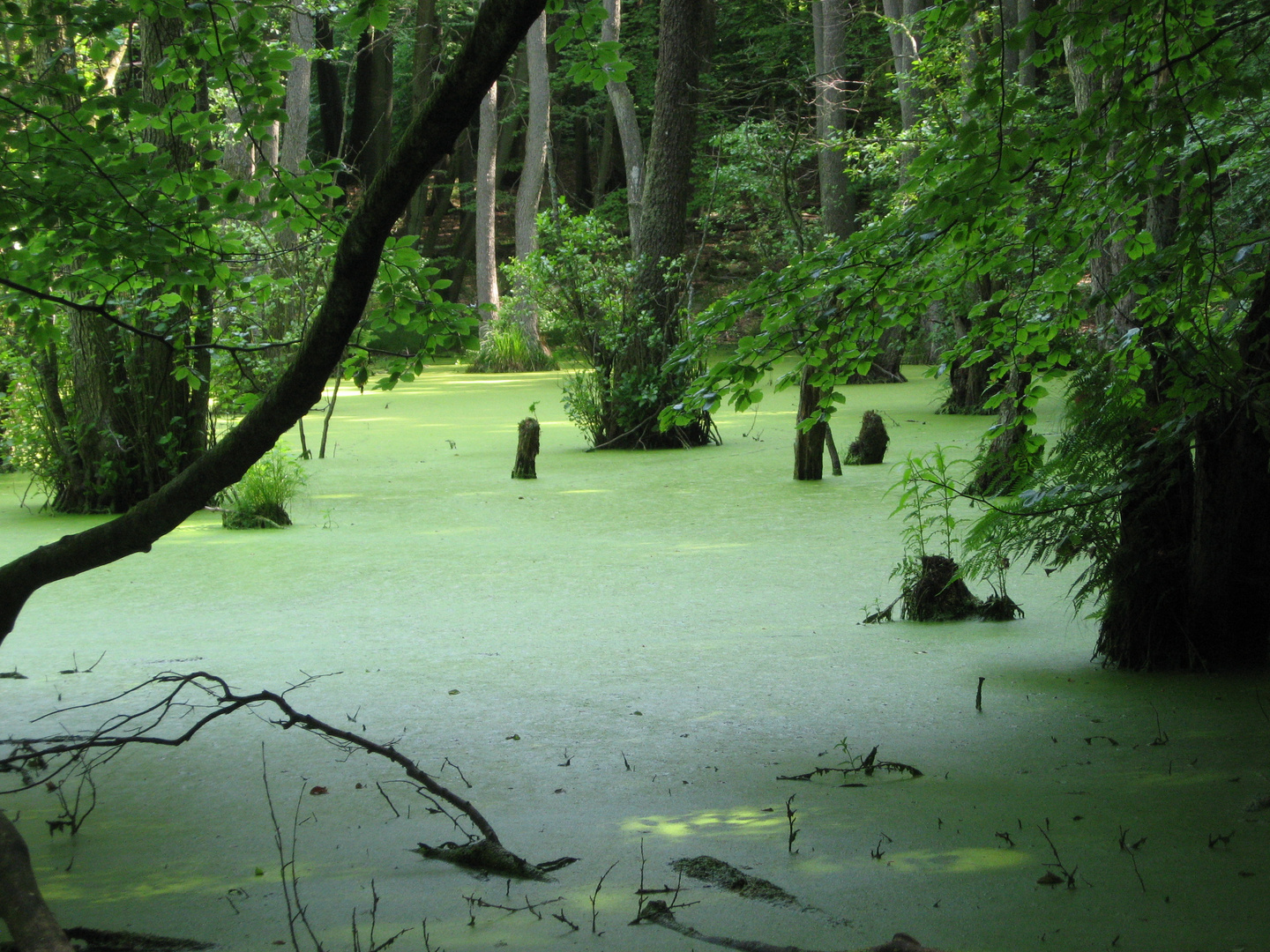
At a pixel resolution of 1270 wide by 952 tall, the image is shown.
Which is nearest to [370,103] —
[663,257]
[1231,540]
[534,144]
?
[534,144]

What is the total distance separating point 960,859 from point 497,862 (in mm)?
697

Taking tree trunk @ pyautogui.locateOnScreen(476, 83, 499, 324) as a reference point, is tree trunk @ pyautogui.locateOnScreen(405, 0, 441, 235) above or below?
above

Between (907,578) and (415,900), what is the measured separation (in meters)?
2.33

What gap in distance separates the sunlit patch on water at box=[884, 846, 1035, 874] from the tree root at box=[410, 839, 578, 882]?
50cm

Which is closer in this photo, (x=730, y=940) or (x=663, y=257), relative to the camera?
(x=730, y=940)

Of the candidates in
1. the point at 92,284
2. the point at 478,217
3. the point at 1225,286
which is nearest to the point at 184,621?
the point at 92,284

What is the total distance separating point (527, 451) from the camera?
6879 mm

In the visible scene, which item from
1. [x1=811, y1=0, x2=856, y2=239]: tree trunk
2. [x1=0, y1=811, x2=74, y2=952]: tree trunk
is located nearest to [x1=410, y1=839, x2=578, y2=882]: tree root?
[x1=0, y1=811, x2=74, y2=952]: tree trunk

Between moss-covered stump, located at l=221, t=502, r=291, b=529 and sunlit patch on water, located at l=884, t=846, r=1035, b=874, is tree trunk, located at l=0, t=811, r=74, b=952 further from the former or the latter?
moss-covered stump, located at l=221, t=502, r=291, b=529

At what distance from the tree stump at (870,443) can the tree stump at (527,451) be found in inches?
73.9

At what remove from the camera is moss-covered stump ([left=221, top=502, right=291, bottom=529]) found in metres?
5.55

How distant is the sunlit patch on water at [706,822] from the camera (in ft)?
6.44

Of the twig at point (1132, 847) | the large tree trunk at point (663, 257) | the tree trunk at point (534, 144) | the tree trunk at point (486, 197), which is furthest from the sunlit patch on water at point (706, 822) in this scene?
the tree trunk at point (486, 197)

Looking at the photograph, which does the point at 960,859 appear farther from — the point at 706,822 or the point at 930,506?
the point at 930,506
